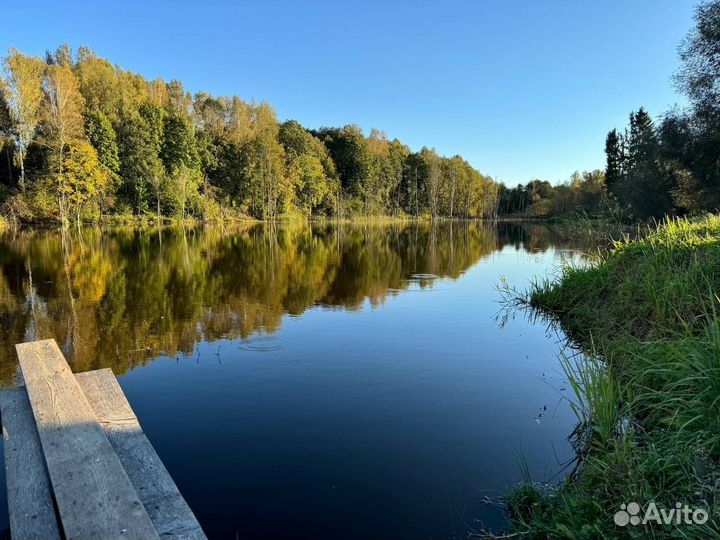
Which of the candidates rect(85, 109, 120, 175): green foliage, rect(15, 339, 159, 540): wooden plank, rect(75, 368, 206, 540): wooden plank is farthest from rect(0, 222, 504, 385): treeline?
rect(85, 109, 120, 175): green foliage

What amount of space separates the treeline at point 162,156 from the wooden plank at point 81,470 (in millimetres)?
47139

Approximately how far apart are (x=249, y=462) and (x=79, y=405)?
1.68 m

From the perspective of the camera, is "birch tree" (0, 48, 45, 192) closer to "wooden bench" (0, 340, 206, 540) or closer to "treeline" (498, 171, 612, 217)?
"wooden bench" (0, 340, 206, 540)

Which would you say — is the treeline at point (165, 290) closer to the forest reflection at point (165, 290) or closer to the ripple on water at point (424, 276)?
the forest reflection at point (165, 290)

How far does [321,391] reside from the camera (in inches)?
260

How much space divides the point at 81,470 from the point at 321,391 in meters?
3.67

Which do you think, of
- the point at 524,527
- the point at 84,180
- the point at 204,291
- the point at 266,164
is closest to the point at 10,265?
the point at 204,291

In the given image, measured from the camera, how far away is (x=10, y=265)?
63.4 feet

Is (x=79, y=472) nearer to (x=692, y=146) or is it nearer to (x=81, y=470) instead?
(x=81, y=470)

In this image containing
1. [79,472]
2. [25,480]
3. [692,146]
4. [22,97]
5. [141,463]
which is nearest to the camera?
[79,472]

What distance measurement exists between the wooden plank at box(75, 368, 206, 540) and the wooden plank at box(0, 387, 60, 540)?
21.5 inches

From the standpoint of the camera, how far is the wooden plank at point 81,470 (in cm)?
274

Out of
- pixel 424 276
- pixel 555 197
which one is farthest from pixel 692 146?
pixel 555 197

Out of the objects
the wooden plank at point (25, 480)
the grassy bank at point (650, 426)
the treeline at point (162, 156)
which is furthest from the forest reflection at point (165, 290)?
the treeline at point (162, 156)
